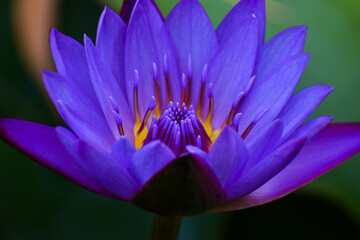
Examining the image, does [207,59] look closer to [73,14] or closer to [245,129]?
[245,129]

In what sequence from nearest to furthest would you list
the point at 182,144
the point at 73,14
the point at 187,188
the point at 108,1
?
1. the point at 187,188
2. the point at 182,144
3. the point at 108,1
4. the point at 73,14

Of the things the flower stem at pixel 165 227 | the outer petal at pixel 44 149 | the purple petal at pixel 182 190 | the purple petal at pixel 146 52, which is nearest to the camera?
the purple petal at pixel 182 190

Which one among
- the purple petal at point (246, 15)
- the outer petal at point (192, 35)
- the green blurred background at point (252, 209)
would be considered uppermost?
the purple petal at point (246, 15)

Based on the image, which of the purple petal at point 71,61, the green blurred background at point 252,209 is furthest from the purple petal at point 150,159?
the green blurred background at point 252,209

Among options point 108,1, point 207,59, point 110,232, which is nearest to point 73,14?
point 108,1

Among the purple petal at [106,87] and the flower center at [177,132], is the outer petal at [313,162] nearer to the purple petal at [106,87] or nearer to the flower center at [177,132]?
the flower center at [177,132]

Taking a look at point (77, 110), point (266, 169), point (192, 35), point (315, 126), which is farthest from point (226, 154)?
point (192, 35)
